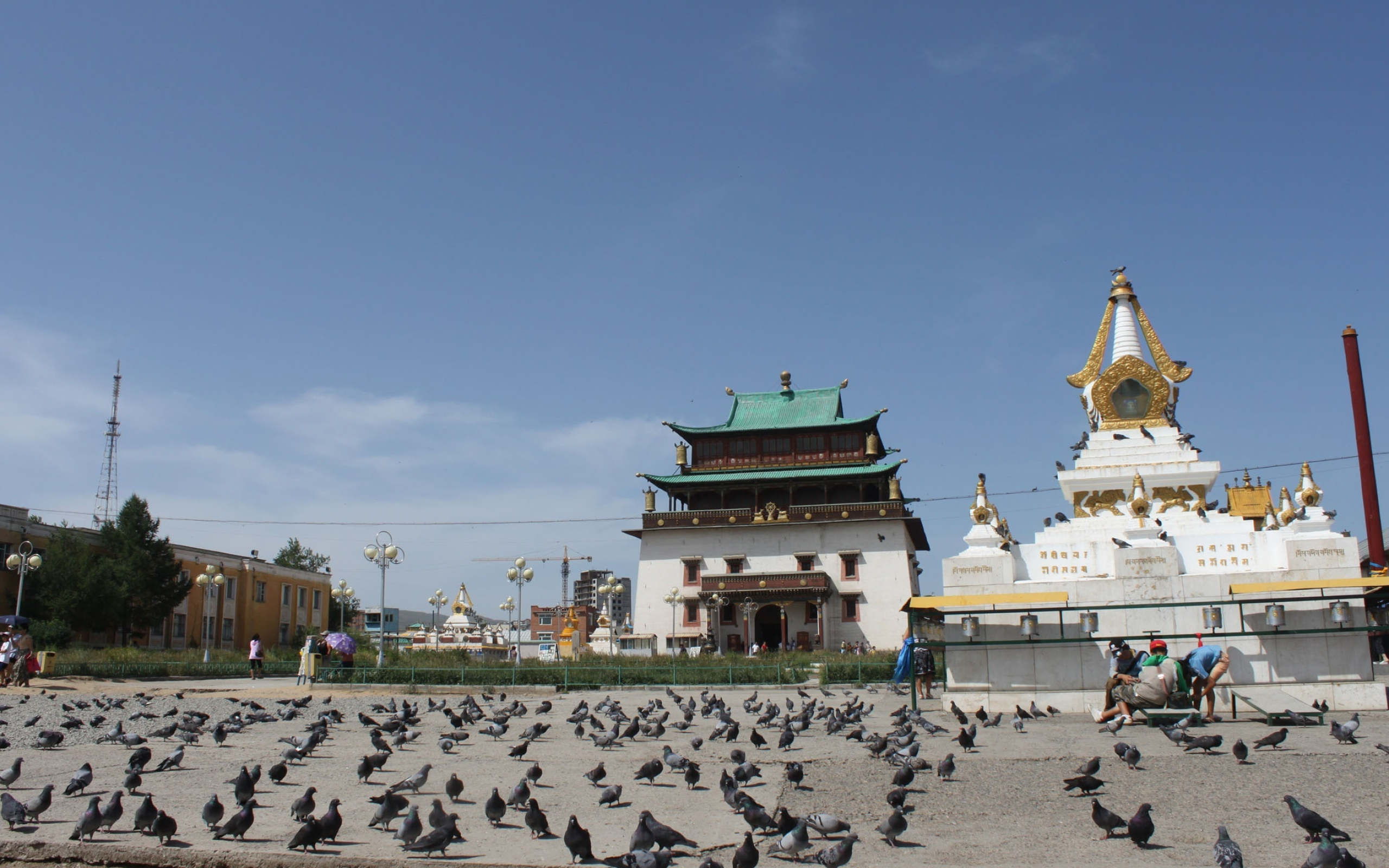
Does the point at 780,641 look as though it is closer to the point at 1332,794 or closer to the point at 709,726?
the point at 709,726

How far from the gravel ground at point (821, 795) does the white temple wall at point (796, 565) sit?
1443 inches

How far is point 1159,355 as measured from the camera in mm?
23656

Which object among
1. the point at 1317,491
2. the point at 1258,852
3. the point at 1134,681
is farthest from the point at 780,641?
the point at 1258,852

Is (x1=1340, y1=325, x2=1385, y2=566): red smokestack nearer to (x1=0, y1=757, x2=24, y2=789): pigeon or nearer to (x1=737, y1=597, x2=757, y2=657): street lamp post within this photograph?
(x1=737, y1=597, x2=757, y2=657): street lamp post

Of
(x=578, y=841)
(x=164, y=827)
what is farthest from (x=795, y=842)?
(x=164, y=827)

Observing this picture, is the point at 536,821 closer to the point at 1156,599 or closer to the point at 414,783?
the point at 414,783

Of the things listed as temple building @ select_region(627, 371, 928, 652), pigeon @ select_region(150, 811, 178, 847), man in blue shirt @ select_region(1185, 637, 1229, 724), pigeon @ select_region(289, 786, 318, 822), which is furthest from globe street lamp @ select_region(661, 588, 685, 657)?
pigeon @ select_region(150, 811, 178, 847)

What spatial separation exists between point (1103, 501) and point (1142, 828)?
15.5 metres

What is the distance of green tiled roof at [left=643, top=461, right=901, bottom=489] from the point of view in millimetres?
53875

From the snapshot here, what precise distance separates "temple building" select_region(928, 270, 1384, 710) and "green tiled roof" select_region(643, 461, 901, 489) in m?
32.9

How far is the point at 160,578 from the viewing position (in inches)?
1870

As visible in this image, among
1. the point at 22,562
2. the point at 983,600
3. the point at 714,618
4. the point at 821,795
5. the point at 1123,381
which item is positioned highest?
the point at 1123,381

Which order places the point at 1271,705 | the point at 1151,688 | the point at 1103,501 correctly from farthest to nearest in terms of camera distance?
the point at 1103,501, the point at 1271,705, the point at 1151,688

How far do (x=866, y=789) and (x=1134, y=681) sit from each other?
5.91 metres
